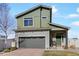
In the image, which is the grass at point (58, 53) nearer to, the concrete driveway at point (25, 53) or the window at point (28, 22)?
the concrete driveway at point (25, 53)

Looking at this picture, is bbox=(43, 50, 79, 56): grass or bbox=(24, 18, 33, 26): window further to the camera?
bbox=(24, 18, 33, 26): window

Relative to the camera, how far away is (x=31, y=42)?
2934cm

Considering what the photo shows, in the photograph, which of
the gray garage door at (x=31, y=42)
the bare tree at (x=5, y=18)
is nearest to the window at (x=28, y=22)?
the gray garage door at (x=31, y=42)

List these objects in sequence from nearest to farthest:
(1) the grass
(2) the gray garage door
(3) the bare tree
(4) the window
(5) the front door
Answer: (1) the grass < (3) the bare tree < (2) the gray garage door < (5) the front door < (4) the window

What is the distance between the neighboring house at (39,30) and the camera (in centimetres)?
2916

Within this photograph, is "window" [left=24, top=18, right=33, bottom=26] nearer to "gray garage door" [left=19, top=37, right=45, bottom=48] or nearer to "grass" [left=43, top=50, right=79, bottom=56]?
"gray garage door" [left=19, top=37, right=45, bottom=48]

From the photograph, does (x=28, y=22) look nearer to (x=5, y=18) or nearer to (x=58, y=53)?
(x=5, y=18)

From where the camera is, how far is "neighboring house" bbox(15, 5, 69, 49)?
95.7ft

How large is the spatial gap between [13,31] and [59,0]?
3264 mm

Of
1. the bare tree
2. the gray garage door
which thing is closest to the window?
the gray garage door

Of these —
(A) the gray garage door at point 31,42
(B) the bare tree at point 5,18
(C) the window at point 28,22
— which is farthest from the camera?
(C) the window at point 28,22

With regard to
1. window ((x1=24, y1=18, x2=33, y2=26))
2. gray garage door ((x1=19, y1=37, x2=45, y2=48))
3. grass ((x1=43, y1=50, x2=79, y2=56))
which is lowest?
grass ((x1=43, y1=50, x2=79, y2=56))

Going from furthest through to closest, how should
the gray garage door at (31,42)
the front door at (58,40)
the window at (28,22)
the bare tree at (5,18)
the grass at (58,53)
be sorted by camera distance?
1. the window at (28,22)
2. the front door at (58,40)
3. the gray garage door at (31,42)
4. the bare tree at (5,18)
5. the grass at (58,53)

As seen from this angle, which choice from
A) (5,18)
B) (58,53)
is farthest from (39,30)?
(5,18)
